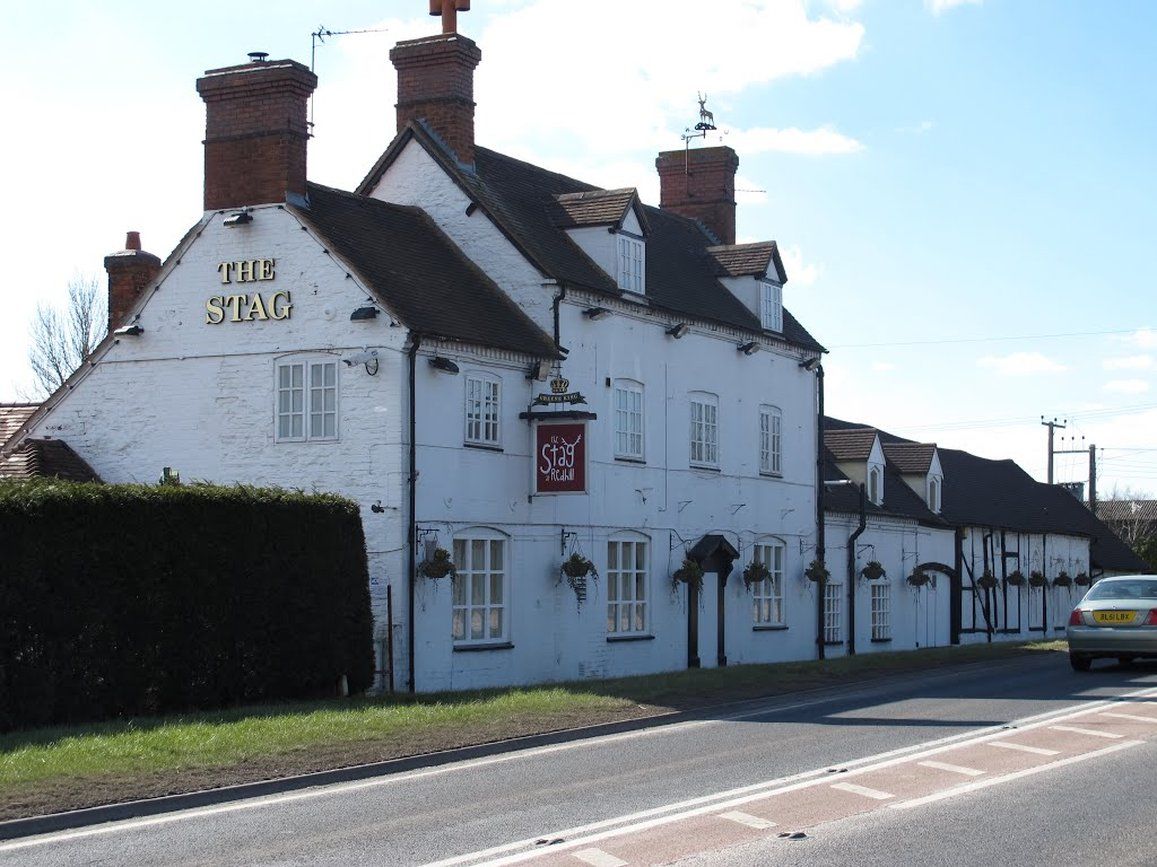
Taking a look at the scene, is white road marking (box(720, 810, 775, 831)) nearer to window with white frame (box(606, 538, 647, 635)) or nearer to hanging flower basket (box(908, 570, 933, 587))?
window with white frame (box(606, 538, 647, 635))

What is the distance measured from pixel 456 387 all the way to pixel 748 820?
14.2 m

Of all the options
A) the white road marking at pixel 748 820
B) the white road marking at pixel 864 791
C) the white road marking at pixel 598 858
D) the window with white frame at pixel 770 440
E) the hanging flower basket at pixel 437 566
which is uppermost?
the window with white frame at pixel 770 440

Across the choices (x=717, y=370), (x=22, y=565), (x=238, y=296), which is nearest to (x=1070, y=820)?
(x=22, y=565)

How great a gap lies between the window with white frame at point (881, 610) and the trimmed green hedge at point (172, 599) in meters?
20.1

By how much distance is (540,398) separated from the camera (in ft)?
83.6

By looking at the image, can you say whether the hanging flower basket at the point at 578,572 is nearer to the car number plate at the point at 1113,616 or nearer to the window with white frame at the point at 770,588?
the window with white frame at the point at 770,588

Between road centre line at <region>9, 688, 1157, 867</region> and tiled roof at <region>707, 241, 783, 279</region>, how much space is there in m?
16.3

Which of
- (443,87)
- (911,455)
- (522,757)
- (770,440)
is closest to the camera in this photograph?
(522,757)

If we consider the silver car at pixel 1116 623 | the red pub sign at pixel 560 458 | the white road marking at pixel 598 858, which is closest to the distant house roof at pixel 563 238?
the red pub sign at pixel 560 458

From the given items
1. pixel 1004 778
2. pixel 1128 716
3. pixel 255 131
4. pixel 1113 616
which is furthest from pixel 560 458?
pixel 1004 778

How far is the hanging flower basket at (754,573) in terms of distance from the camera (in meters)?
32.1

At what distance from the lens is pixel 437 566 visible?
23.1 metres

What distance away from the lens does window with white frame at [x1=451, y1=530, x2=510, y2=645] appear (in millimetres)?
24516

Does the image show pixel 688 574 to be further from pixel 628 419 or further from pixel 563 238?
pixel 563 238
